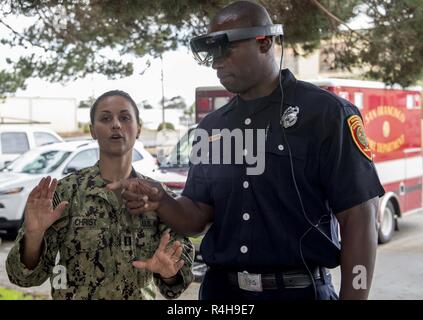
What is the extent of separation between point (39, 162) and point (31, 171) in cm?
19

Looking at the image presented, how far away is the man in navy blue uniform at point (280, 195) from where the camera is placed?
1.84 m

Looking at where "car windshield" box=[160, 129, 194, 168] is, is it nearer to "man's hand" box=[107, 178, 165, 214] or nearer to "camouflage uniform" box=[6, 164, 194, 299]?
"camouflage uniform" box=[6, 164, 194, 299]

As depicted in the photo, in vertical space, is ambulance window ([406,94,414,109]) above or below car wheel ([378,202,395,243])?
above

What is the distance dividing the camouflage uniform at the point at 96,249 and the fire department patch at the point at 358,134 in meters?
0.72

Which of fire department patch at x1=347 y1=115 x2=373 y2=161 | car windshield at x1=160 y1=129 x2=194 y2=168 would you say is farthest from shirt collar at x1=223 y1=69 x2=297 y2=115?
car windshield at x1=160 y1=129 x2=194 y2=168

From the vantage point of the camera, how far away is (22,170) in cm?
905

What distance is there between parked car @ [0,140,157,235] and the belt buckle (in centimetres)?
622

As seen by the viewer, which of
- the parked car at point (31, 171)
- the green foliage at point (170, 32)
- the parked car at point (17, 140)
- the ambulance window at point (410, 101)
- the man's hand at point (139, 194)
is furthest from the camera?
the parked car at point (17, 140)

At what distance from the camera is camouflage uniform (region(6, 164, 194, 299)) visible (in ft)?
6.89

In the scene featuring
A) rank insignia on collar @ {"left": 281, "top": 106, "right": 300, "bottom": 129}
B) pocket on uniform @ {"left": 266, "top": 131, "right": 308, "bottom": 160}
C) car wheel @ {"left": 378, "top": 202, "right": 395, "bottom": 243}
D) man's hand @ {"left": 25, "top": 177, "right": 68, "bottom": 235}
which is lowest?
car wheel @ {"left": 378, "top": 202, "right": 395, "bottom": 243}

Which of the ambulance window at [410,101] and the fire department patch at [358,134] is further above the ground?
the ambulance window at [410,101]

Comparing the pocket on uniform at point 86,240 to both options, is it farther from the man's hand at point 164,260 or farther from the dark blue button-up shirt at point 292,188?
the dark blue button-up shirt at point 292,188

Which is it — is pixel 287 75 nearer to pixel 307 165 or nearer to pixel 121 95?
pixel 307 165

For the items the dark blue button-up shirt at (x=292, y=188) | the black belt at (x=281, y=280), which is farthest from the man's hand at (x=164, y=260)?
the black belt at (x=281, y=280)
